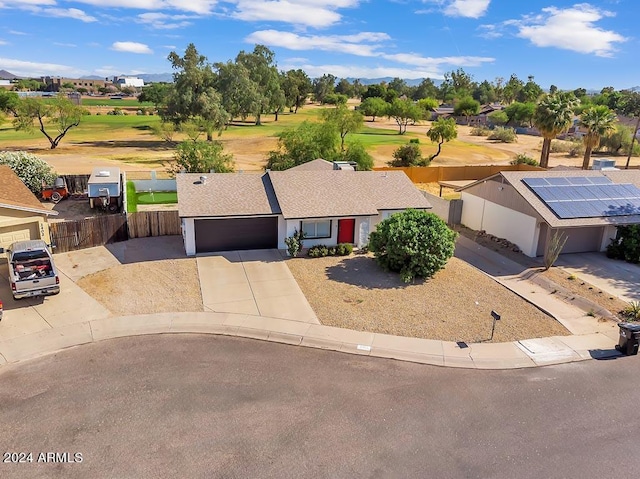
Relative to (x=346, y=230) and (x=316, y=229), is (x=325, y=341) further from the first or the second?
(x=346, y=230)

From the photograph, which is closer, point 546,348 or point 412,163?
point 546,348

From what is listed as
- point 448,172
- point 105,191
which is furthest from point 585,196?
point 105,191

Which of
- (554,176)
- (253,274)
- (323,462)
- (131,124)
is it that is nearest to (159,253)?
(253,274)

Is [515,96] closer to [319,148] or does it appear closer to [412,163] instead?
[412,163]

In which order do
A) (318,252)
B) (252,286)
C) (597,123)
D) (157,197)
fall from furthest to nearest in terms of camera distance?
(597,123), (157,197), (318,252), (252,286)

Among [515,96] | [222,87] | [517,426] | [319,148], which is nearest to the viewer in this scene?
[517,426]

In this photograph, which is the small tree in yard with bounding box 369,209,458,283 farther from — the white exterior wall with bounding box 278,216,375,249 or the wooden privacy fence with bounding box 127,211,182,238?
the wooden privacy fence with bounding box 127,211,182,238
